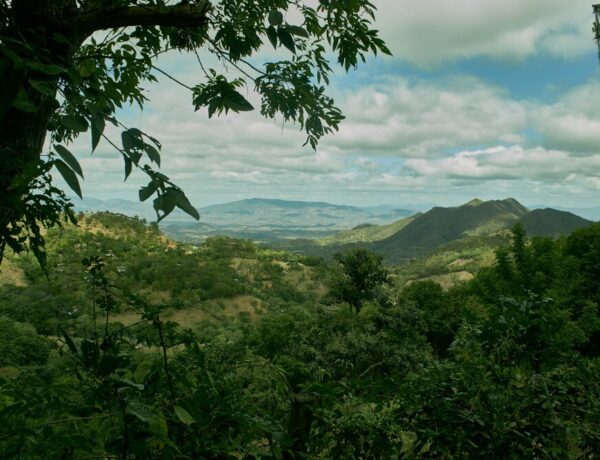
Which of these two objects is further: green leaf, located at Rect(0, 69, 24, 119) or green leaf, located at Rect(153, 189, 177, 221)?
green leaf, located at Rect(153, 189, 177, 221)

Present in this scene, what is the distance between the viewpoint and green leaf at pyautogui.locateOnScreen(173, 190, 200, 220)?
1141 millimetres

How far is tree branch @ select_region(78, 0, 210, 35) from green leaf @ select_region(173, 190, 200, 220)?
A: 134cm

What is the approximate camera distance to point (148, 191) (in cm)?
120

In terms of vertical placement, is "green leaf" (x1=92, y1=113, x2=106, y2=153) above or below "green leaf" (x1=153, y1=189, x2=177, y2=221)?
above

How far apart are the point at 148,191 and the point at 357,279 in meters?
42.1

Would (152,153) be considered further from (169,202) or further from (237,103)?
(237,103)

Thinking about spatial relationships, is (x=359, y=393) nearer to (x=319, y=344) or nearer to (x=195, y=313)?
(x=319, y=344)

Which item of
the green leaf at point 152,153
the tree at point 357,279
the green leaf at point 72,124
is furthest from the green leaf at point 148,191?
the tree at point 357,279

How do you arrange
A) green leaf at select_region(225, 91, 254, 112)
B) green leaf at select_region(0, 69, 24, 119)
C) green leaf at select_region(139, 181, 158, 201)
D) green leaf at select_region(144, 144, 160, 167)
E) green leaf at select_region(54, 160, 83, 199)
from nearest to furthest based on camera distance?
green leaf at select_region(0, 69, 24, 119) < green leaf at select_region(54, 160, 83, 199) < green leaf at select_region(139, 181, 158, 201) < green leaf at select_region(144, 144, 160, 167) < green leaf at select_region(225, 91, 254, 112)

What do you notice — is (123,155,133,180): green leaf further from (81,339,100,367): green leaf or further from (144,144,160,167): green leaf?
(81,339,100,367): green leaf

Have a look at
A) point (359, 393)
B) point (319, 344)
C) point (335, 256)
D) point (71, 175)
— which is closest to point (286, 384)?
point (359, 393)

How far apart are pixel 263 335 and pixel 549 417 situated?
145 ft

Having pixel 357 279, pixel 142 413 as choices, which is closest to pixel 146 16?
pixel 142 413

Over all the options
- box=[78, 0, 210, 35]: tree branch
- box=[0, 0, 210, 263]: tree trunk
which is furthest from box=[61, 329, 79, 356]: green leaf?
box=[78, 0, 210, 35]: tree branch
